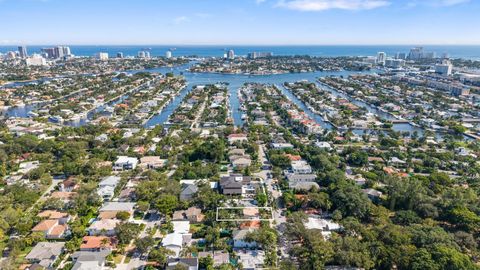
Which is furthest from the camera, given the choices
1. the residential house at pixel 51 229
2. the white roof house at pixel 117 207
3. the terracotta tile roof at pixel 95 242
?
the white roof house at pixel 117 207

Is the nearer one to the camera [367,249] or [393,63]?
[367,249]

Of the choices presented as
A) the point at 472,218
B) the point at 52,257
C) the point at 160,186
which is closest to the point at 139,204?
the point at 160,186

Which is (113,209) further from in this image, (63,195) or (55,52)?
(55,52)

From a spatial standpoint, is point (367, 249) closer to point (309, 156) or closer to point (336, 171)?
point (336, 171)

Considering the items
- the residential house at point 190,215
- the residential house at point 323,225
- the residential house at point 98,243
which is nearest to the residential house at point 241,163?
the residential house at point 190,215

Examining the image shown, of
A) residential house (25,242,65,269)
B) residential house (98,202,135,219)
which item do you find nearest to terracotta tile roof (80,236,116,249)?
residential house (25,242,65,269)

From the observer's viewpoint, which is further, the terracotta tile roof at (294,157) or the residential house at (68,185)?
the terracotta tile roof at (294,157)

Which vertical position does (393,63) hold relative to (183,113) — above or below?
above

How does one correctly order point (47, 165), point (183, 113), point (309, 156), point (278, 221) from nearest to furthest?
point (278, 221)
point (47, 165)
point (309, 156)
point (183, 113)

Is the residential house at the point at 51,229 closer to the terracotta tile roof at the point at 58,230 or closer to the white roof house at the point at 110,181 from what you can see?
the terracotta tile roof at the point at 58,230

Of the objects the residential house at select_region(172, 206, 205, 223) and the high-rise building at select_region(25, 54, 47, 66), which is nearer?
the residential house at select_region(172, 206, 205, 223)

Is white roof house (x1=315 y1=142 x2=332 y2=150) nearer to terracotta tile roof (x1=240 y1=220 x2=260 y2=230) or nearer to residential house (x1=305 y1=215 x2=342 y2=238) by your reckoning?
residential house (x1=305 y1=215 x2=342 y2=238)
